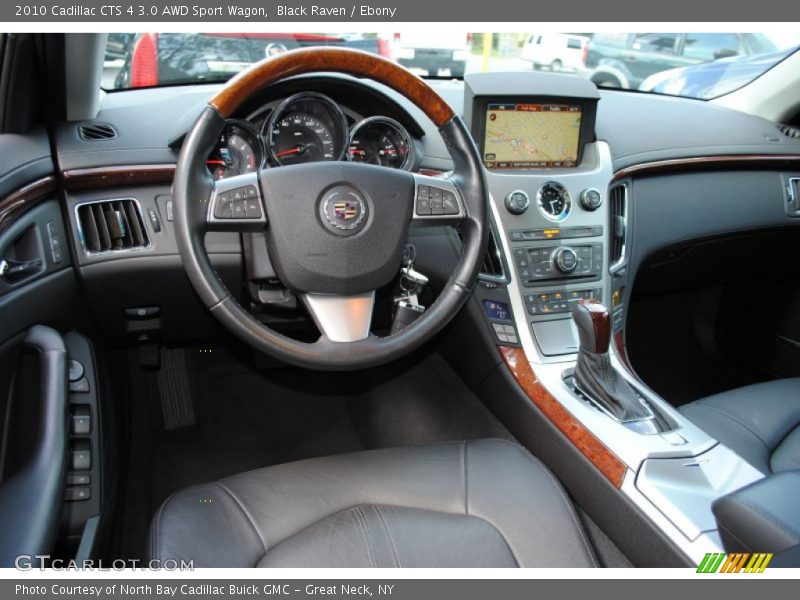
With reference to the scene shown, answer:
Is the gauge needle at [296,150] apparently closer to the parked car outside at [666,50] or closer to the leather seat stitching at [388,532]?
the leather seat stitching at [388,532]

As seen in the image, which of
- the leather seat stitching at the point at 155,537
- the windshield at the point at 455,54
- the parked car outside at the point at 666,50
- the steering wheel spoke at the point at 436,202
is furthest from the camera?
the parked car outside at the point at 666,50

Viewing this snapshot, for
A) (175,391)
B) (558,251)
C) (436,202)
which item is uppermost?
(436,202)

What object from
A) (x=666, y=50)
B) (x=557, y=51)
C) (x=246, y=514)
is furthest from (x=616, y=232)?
(x=557, y=51)

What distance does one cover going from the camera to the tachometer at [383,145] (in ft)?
6.17

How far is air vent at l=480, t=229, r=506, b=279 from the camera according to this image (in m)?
1.98

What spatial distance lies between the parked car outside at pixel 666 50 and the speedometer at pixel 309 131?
104 centimetres

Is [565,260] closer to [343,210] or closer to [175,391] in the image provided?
[343,210]

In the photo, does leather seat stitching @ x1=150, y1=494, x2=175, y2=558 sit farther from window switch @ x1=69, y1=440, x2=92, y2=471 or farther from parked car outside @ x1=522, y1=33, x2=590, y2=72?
parked car outside @ x1=522, y1=33, x2=590, y2=72

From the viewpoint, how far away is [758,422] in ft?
6.00

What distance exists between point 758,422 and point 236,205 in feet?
4.75

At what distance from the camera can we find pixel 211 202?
1399mm

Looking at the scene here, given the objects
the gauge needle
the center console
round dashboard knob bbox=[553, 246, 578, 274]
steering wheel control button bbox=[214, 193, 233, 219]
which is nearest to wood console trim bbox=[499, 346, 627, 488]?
the center console

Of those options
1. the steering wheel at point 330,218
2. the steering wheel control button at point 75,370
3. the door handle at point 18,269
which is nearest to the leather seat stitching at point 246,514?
the steering wheel at point 330,218

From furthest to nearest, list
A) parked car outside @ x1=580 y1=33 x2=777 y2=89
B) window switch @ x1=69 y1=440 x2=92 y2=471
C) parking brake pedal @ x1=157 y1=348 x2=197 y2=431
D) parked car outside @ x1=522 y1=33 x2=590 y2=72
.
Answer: parked car outside @ x1=522 y1=33 x2=590 y2=72, parked car outside @ x1=580 y1=33 x2=777 y2=89, parking brake pedal @ x1=157 y1=348 x2=197 y2=431, window switch @ x1=69 y1=440 x2=92 y2=471
